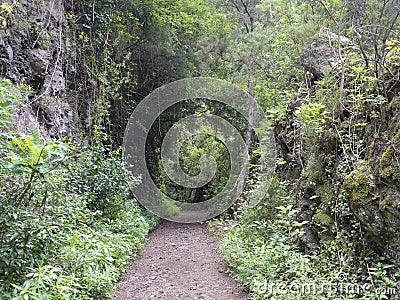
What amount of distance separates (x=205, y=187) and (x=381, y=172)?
14178 mm

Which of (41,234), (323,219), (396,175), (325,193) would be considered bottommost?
(41,234)

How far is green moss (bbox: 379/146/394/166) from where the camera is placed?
4.06 metres

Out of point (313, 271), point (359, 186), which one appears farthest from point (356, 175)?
point (313, 271)

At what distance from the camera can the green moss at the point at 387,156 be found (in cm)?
406

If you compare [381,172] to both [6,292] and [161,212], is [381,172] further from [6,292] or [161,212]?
[161,212]

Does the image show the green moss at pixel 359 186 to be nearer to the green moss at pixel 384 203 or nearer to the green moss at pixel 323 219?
the green moss at pixel 384 203

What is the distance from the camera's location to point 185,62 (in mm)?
12750

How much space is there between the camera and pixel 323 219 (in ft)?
16.4

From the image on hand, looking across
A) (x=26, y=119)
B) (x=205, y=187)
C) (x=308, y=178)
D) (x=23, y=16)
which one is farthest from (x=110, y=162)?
(x=205, y=187)

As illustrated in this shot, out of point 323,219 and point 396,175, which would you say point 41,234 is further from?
point 396,175

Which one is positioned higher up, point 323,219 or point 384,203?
point 384,203

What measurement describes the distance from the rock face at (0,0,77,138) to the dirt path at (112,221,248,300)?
3.45 metres

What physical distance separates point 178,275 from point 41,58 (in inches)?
210
